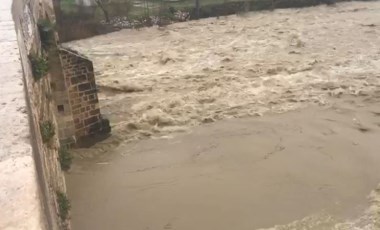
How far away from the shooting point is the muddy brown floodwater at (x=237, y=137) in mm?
6453

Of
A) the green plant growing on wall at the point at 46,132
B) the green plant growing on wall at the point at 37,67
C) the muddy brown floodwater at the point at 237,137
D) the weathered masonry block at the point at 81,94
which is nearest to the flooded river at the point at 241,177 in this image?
the muddy brown floodwater at the point at 237,137

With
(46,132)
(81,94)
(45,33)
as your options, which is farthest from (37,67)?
(81,94)

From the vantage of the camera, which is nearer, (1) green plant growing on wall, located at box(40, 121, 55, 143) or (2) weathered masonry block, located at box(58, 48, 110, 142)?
(1) green plant growing on wall, located at box(40, 121, 55, 143)

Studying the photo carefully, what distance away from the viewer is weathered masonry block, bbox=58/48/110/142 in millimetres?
8336

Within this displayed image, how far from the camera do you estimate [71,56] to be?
824 cm

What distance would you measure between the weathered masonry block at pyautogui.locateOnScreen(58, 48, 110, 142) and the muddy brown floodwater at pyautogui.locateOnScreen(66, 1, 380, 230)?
0.43 m

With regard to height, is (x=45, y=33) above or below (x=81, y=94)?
above

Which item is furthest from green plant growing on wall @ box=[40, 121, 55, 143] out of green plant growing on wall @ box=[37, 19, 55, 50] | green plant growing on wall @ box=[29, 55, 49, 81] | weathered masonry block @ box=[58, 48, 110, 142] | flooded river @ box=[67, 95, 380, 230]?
weathered masonry block @ box=[58, 48, 110, 142]

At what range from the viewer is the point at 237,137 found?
8.70 meters

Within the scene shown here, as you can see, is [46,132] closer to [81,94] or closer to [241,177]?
[241,177]

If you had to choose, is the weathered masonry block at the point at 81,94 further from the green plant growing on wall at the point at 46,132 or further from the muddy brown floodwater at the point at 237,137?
the green plant growing on wall at the point at 46,132

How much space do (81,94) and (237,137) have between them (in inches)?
112

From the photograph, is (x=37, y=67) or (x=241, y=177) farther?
(x=241, y=177)

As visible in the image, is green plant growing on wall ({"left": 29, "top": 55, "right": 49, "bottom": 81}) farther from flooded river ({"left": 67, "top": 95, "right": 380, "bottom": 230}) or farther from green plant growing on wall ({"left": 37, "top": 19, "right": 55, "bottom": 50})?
flooded river ({"left": 67, "top": 95, "right": 380, "bottom": 230})
